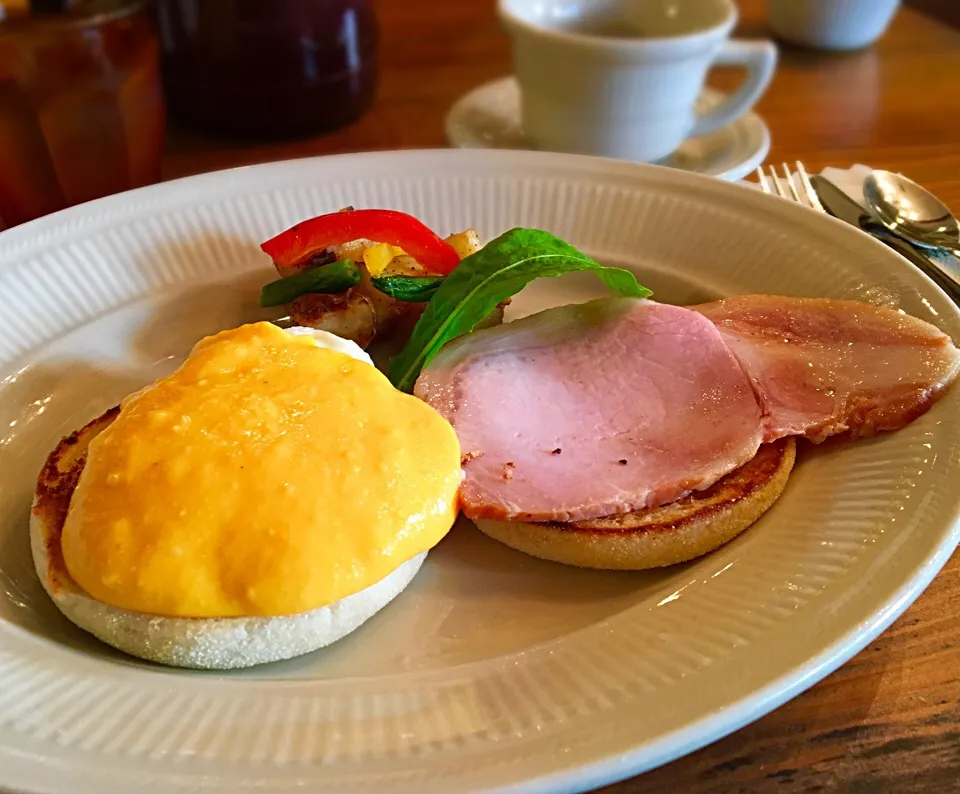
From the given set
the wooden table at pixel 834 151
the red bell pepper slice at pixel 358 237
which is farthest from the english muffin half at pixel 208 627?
the red bell pepper slice at pixel 358 237

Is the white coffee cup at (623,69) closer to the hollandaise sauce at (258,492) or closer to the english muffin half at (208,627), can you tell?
the hollandaise sauce at (258,492)

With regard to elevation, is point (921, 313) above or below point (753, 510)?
above

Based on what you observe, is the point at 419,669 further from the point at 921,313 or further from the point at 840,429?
the point at 921,313

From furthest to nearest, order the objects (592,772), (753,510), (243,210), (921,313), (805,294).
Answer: (243,210), (805,294), (921,313), (753,510), (592,772)

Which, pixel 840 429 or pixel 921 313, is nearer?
pixel 840 429

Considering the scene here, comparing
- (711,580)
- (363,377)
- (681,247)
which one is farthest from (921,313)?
(363,377)

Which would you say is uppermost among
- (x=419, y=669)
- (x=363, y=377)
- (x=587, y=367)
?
(x=363, y=377)

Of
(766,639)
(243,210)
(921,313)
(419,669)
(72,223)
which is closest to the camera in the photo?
(766,639)
